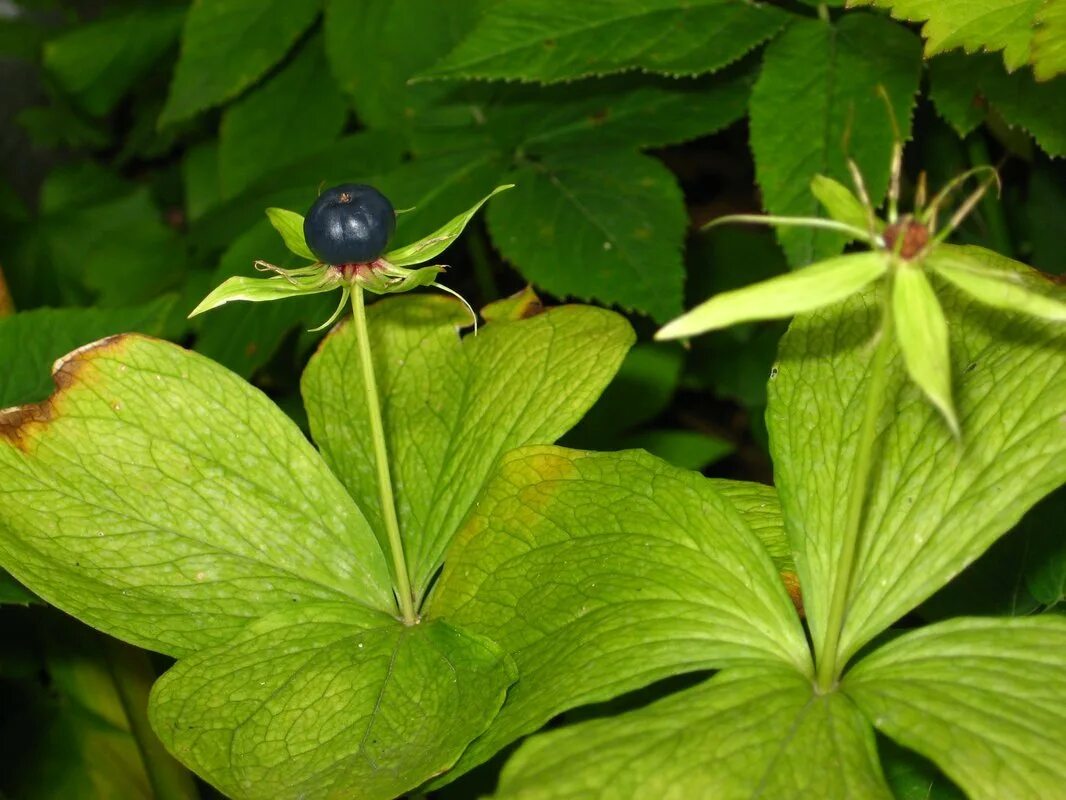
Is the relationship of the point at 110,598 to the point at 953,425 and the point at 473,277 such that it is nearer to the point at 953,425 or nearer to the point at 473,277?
the point at 953,425

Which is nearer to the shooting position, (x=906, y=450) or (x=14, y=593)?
(x=906, y=450)

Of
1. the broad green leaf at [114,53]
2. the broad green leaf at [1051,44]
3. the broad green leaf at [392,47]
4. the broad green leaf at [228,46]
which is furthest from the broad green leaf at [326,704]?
the broad green leaf at [114,53]

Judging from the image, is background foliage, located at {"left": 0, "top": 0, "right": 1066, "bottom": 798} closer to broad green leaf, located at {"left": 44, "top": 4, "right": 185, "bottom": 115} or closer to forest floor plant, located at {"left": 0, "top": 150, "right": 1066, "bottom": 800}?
broad green leaf, located at {"left": 44, "top": 4, "right": 185, "bottom": 115}

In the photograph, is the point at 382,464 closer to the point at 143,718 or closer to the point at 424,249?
the point at 424,249

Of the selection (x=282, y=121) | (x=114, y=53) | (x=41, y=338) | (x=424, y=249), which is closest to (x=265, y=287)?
(x=424, y=249)

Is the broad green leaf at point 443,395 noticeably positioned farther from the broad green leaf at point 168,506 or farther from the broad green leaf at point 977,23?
the broad green leaf at point 977,23

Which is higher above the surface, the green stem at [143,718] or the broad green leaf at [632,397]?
the broad green leaf at [632,397]
